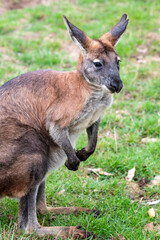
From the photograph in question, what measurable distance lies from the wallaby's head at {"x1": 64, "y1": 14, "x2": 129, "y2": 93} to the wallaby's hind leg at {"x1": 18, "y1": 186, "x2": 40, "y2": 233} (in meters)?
1.15

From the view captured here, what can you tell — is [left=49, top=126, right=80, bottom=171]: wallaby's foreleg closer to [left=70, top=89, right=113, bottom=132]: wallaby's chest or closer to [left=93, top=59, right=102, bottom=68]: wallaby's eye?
[left=70, top=89, right=113, bottom=132]: wallaby's chest

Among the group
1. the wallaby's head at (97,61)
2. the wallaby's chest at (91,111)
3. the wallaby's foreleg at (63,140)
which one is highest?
the wallaby's head at (97,61)

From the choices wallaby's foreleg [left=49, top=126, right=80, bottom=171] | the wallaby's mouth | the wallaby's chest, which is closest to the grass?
wallaby's foreleg [left=49, top=126, right=80, bottom=171]

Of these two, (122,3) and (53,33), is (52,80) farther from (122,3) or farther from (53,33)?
(122,3)

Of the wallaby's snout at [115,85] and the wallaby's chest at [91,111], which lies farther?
the wallaby's chest at [91,111]

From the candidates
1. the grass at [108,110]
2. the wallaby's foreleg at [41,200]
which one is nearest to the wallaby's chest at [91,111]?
the wallaby's foreleg at [41,200]

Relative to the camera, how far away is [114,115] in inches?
230

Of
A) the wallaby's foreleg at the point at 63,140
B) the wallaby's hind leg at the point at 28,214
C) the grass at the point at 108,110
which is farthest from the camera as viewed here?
the grass at the point at 108,110

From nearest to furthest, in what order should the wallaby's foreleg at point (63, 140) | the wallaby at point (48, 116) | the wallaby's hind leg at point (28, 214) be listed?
the wallaby at point (48, 116), the wallaby's hind leg at point (28, 214), the wallaby's foreleg at point (63, 140)

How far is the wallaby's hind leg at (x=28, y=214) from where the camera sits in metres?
3.54

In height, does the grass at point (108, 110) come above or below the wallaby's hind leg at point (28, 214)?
below

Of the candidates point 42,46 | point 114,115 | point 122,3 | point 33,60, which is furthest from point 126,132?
point 122,3

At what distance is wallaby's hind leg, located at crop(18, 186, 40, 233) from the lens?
354 centimetres

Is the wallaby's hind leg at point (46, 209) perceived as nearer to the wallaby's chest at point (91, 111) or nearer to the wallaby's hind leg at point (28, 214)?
the wallaby's hind leg at point (28, 214)
